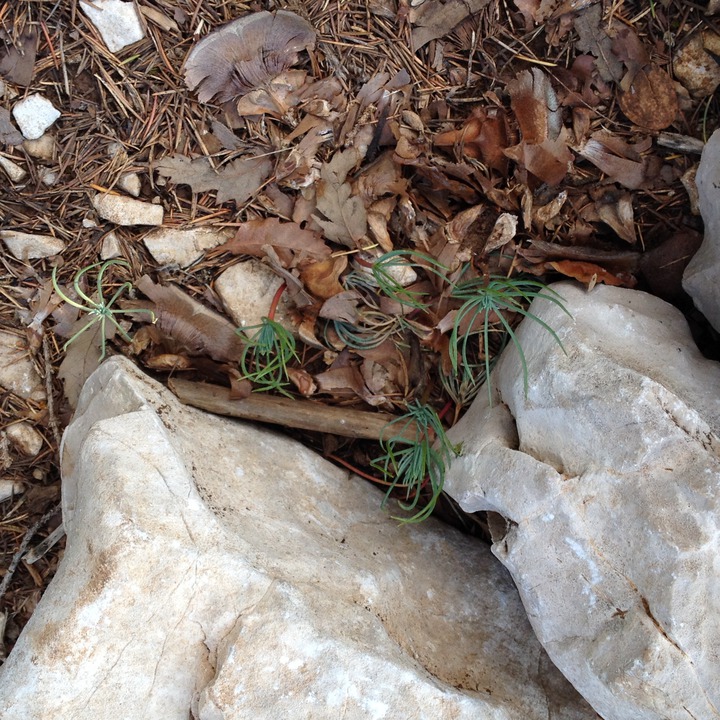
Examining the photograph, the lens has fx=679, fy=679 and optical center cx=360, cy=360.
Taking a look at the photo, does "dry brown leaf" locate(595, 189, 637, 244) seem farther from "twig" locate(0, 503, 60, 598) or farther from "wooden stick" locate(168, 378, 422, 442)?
"twig" locate(0, 503, 60, 598)

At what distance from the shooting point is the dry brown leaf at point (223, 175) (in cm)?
250

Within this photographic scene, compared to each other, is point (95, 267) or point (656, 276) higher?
point (95, 267)

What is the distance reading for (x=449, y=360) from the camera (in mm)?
2492

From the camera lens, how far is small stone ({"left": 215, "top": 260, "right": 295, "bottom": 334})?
100 inches

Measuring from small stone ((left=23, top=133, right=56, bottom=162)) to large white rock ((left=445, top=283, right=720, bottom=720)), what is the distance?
1.86 metres

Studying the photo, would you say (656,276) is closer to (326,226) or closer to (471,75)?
(471,75)

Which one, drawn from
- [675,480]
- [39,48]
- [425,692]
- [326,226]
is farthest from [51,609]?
[39,48]

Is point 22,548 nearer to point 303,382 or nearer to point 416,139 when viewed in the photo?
point 303,382

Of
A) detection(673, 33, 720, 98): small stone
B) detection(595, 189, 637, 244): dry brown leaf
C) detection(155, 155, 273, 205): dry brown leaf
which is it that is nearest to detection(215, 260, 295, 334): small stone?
detection(155, 155, 273, 205): dry brown leaf

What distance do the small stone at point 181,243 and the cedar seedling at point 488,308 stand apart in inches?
36.6

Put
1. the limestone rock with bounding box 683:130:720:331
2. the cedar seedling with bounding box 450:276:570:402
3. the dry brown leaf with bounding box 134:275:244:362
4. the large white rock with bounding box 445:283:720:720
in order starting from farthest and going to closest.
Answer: the dry brown leaf with bounding box 134:275:244:362, the cedar seedling with bounding box 450:276:570:402, the limestone rock with bounding box 683:130:720:331, the large white rock with bounding box 445:283:720:720

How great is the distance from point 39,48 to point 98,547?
178cm

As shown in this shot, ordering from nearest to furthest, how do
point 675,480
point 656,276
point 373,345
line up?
point 675,480 → point 656,276 → point 373,345

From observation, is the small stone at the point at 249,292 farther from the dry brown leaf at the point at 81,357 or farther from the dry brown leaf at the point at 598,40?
the dry brown leaf at the point at 598,40
